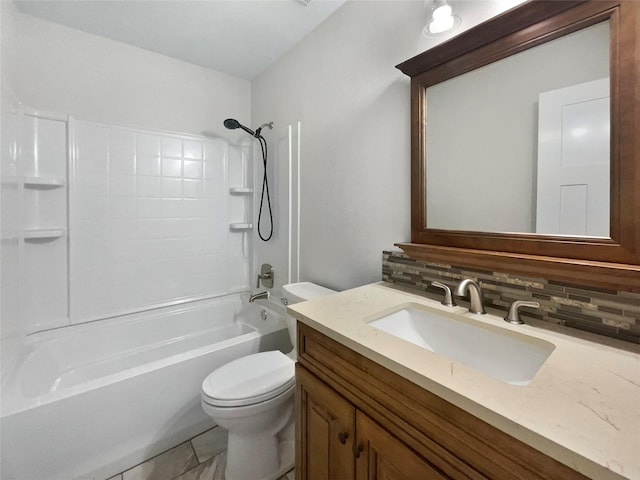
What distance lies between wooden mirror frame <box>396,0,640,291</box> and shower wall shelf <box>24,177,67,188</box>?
2122 mm

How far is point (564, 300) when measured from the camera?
80cm

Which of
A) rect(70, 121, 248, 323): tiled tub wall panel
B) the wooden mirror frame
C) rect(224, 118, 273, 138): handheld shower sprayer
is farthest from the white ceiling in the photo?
the wooden mirror frame

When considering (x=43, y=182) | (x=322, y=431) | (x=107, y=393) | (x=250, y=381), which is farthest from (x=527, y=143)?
(x=43, y=182)

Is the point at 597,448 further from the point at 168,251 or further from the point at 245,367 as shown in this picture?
the point at 168,251

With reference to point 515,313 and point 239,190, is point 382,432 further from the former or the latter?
point 239,190

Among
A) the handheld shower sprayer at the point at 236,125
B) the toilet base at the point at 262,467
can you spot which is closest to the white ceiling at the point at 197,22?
the handheld shower sprayer at the point at 236,125

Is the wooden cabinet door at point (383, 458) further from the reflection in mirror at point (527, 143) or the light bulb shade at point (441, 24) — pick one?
the light bulb shade at point (441, 24)

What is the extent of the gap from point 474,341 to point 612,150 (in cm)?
66

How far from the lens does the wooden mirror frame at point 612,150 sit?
0.70 metres

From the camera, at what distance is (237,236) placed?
2.47 metres

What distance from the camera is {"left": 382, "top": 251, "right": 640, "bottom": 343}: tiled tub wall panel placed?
702 mm

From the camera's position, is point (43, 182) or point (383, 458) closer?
point (383, 458)

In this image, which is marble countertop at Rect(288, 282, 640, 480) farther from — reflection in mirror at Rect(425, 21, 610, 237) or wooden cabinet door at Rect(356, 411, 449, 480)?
reflection in mirror at Rect(425, 21, 610, 237)

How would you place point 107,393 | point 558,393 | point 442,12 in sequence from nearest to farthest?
point 558,393 → point 442,12 → point 107,393
